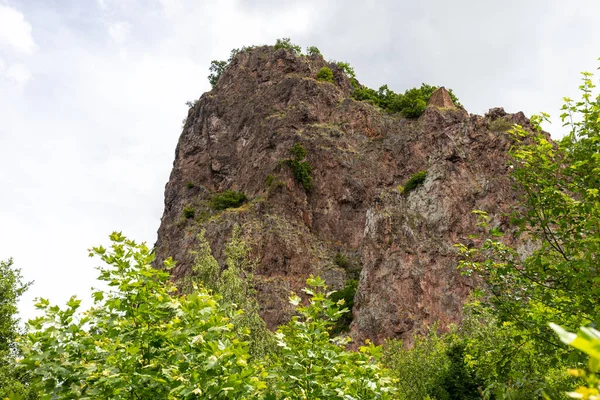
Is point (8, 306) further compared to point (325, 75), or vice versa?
point (325, 75)

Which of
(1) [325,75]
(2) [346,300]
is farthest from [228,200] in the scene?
(1) [325,75]

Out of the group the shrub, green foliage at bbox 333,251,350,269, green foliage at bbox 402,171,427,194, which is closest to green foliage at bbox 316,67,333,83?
the shrub

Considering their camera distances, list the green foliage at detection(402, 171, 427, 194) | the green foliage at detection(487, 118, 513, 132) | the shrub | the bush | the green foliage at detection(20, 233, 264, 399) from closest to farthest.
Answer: the green foliage at detection(20, 233, 264, 399), the green foliage at detection(487, 118, 513, 132), the green foliage at detection(402, 171, 427, 194), the bush, the shrub

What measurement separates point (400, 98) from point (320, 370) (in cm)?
6864

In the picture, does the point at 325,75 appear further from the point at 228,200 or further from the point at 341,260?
the point at 341,260

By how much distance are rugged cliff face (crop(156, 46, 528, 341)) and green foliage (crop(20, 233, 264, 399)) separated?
2760 centimetres

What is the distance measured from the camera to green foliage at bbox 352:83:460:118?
65375 mm

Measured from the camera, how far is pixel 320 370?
5.43 metres

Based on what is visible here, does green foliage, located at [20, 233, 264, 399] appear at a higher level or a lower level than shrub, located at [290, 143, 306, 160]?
lower

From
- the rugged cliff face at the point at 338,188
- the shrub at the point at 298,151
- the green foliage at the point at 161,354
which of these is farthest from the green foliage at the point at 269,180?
the green foliage at the point at 161,354

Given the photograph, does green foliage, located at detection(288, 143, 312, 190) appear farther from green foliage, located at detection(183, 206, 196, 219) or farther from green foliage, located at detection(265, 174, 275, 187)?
green foliage, located at detection(183, 206, 196, 219)

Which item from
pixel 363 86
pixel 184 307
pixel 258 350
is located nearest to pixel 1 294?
pixel 258 350

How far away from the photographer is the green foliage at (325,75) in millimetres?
69694

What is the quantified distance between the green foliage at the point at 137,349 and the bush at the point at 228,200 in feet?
169
